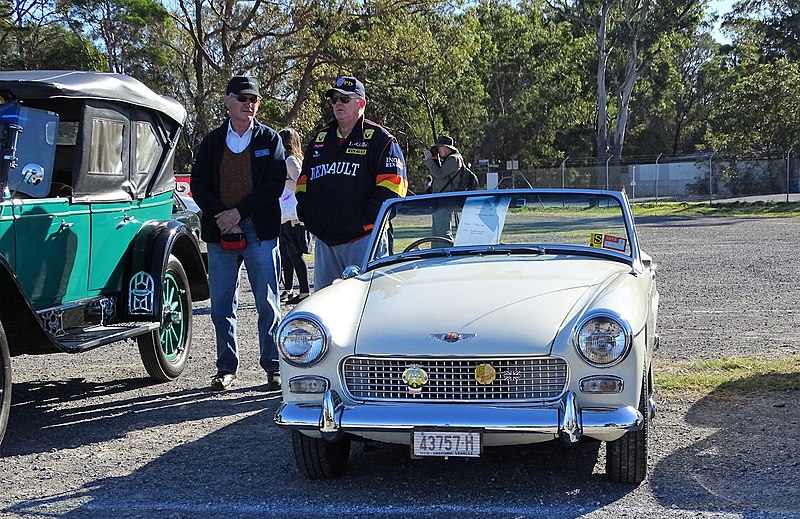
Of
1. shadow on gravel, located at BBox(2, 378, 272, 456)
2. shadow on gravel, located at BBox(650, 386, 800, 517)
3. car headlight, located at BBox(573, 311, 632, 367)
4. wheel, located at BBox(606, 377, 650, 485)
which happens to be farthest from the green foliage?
car headlight, located at BBox(573, 311, 632, 367)

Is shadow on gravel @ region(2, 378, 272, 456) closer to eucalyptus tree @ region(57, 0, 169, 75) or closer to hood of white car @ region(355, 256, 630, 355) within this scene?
hood of white car @ region(355, 256, 630, 355)

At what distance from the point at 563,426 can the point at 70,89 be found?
382cm

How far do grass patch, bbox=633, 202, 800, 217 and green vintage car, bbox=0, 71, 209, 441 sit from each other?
2647cm

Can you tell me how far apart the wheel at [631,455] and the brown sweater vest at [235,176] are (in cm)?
342

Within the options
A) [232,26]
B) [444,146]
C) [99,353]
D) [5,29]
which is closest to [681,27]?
[232,26]

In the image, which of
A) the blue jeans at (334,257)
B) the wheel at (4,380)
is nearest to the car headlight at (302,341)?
the wheel at (4,380)

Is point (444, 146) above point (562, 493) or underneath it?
above

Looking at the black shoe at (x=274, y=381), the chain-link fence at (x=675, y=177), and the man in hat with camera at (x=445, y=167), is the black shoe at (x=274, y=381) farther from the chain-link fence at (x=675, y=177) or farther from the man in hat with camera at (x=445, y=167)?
the chain-link fence at (x=675, y=177)

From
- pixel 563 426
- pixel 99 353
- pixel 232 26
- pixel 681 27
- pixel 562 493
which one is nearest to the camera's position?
pixel 563 426

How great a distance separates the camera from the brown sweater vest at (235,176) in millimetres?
7043

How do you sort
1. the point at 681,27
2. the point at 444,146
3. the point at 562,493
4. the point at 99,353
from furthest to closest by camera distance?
the point at 681,27, the point at 444,146, the point at 99,353, the point at 562,493

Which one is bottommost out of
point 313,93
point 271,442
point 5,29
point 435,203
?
point 271,442

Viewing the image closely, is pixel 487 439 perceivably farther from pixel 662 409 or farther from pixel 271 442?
pixel 662 409

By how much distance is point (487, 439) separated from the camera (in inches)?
173
